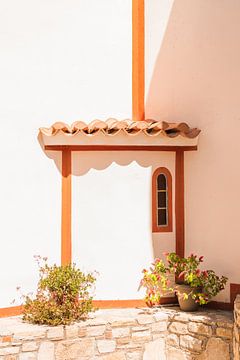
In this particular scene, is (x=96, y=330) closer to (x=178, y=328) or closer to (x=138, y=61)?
(x=178, y=328)

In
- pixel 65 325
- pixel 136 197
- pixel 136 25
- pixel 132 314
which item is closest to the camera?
pixel 65 325

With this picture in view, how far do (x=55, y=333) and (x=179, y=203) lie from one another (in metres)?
3.27

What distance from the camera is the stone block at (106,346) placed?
777cm

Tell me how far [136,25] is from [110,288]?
5.19 metres

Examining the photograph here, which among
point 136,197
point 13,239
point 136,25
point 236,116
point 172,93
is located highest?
point 136,25

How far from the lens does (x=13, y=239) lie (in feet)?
27.0

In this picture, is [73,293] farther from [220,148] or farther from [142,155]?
[220,148]

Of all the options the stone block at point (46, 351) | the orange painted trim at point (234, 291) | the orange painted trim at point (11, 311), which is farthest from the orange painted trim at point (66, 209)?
the orange painted trim at point (234, 291)

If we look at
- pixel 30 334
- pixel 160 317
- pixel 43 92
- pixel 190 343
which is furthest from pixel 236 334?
pixel 43 92

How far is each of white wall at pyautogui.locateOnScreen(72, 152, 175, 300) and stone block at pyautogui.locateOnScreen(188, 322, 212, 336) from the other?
120cm

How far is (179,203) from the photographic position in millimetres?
8883

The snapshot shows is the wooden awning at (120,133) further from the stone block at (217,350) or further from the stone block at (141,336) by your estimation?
the stone block at (217,350)

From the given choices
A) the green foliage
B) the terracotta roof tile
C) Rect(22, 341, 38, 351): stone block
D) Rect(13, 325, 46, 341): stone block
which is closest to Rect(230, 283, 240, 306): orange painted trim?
the green foliage

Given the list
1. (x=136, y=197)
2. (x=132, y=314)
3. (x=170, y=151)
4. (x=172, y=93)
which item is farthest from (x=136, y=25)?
(x=132, y=314)
